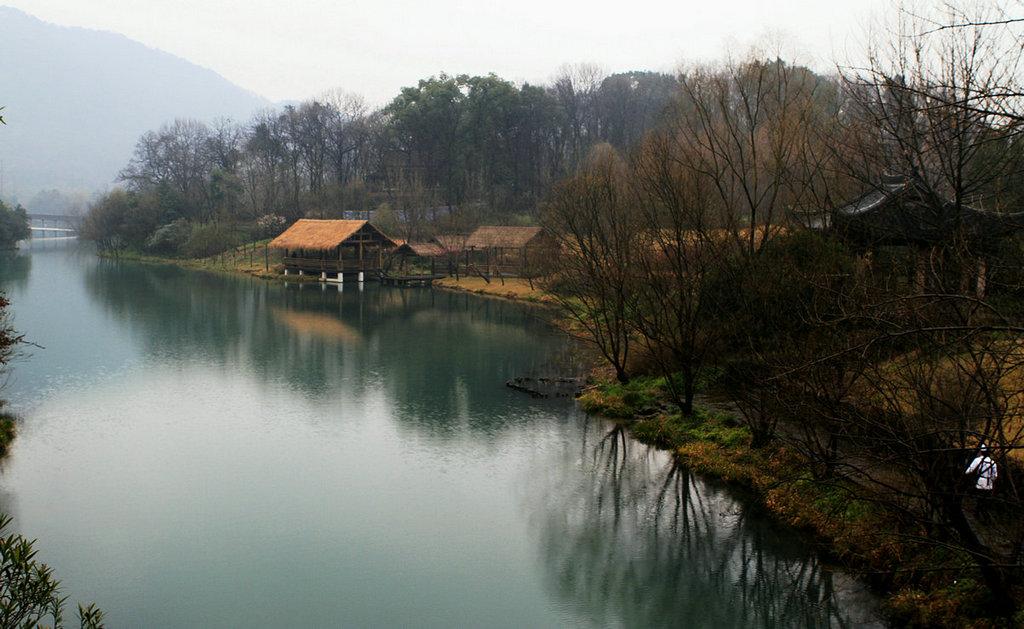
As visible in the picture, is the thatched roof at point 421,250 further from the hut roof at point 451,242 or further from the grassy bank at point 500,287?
the grassy bank at point 500,287

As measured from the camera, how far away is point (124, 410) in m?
14.4

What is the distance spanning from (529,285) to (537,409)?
17.2m

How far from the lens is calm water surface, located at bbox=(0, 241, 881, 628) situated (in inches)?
312

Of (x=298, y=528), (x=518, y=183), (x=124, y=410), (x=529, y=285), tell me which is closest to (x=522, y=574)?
(x=298, y=528)

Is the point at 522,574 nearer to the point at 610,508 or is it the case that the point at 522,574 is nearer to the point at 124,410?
the point at 610,508

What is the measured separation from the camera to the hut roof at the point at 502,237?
111 ft

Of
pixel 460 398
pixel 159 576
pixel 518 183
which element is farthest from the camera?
pixel 518 183

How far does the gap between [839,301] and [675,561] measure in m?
4.27

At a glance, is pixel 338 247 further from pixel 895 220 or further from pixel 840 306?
pixel 840 306

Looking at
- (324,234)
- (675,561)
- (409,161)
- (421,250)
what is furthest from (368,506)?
(409,161)

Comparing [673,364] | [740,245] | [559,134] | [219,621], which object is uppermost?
[559,134]

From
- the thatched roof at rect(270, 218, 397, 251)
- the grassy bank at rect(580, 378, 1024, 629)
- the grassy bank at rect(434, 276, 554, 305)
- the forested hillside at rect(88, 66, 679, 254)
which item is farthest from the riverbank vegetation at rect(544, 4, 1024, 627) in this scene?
the forested hillside at rect(88, 66, 679, 254)

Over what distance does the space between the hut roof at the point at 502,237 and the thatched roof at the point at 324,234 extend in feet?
13.9

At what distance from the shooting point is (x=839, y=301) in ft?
19.6
